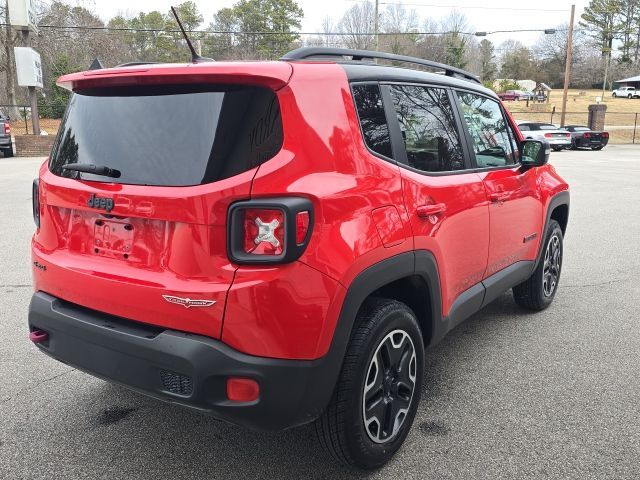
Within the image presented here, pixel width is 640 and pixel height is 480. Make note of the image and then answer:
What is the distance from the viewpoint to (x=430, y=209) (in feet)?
9.12

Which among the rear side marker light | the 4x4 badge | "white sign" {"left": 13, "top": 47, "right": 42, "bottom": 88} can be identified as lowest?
the 4x4 badge

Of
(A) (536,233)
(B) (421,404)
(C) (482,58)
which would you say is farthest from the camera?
(C) (482,58)

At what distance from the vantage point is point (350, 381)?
234cm

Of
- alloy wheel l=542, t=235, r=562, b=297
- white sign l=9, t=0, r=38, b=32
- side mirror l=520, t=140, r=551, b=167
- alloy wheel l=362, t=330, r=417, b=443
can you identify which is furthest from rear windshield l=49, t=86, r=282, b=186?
white sign l=9, t=0, r=38, b=32

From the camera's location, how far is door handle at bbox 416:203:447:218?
2.71 metres

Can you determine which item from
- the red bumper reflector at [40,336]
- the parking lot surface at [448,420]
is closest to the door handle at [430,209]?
the parking lot surface at [448,420]

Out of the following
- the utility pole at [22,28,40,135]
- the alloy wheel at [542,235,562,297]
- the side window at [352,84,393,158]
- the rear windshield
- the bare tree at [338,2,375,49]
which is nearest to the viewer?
the rear windshield

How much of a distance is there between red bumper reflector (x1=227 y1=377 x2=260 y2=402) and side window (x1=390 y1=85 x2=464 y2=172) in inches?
51.3

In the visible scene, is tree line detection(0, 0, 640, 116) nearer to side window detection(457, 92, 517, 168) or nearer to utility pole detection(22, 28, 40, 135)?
utility pole detection(22, 28, 40, 135)

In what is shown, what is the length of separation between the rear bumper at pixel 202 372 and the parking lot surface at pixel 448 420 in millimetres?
553

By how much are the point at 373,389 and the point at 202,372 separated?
0.83m

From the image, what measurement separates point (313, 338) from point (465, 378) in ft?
5.68

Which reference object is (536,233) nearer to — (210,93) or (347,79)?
(347,79)

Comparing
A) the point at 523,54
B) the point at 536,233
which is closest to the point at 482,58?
the point at 523,54
